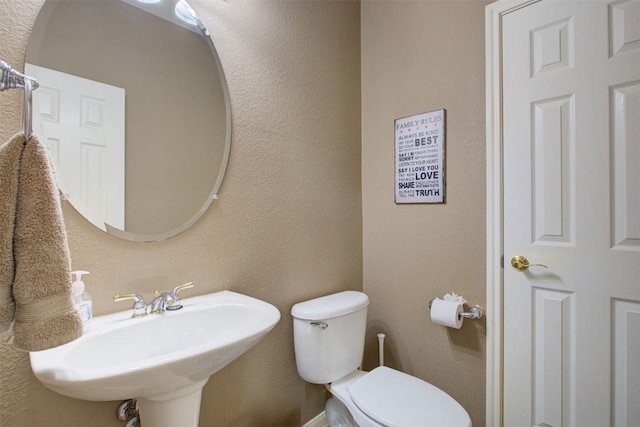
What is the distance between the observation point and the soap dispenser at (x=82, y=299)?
81 cm

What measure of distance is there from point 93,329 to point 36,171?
1.56 ft

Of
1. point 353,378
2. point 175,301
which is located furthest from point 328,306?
point 175,301

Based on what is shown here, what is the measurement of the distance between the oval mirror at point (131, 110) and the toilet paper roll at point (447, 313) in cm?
114

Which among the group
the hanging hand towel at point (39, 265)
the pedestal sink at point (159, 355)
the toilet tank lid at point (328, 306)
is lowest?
the toilet tank lid at point (328, 306)

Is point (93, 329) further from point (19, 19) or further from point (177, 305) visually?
point (19, 19)

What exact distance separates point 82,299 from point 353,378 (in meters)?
1.18

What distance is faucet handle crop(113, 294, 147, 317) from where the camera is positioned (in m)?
0.94

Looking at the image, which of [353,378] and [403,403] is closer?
[403,403]

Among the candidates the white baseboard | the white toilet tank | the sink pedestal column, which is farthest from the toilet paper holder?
the sink pedestal column

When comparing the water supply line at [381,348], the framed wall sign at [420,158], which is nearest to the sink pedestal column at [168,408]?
the water supply line at [381,348]

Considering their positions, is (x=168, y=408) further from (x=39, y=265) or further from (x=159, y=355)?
(x=39, y=265)

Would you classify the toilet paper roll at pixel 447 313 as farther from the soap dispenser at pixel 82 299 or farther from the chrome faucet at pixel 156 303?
the soap dispenser at pixel 82 299

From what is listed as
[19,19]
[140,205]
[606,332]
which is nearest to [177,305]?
[140,205]

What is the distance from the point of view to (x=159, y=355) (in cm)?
90
